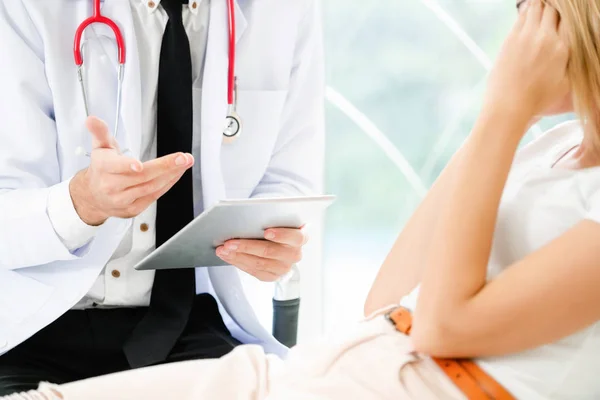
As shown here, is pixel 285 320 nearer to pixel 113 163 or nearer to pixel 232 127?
pixel 232 127

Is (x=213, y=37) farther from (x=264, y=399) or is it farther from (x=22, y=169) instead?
(x=264, y=399)

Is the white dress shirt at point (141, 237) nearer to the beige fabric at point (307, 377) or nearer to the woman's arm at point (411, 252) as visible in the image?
the beige fabric at point (307, 377)

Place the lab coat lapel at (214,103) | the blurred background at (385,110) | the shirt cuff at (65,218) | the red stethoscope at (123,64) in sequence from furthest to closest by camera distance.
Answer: the blurred background at (385,110)
the lab coat lapel at (214,103)
the red stethoscope at (123,64)
the shirt cuff at (65,218)

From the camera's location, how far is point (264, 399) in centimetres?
107

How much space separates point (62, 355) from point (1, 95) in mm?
574

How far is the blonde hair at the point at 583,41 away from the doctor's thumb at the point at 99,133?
2.62 feet

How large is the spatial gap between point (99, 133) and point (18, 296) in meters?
0.45

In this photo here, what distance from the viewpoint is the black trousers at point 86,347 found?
4.82 ft

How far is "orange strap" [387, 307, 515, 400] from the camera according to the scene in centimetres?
100

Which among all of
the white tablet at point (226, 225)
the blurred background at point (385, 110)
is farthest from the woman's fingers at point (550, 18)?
the blurred background at point (385, 110)

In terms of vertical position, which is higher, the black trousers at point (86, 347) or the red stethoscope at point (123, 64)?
the red stethoscope at point (123, 64)

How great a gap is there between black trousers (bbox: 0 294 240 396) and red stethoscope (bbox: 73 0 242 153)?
0.42m

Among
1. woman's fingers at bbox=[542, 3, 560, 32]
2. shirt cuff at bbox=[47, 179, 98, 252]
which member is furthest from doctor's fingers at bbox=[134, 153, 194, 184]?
woman's fingers at bbox=[542, 3, 560, 32]

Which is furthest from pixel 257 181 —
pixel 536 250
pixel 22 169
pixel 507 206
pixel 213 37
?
pixel 536 250
